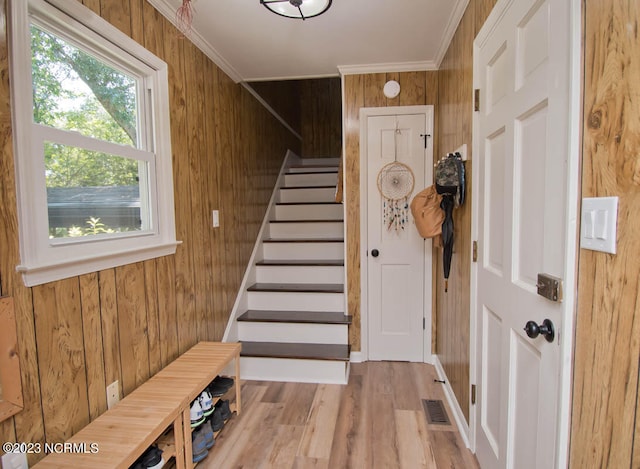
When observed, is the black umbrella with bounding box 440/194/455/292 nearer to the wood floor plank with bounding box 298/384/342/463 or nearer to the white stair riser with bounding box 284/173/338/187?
the wood floor plank with bounding box 298/384/342/463

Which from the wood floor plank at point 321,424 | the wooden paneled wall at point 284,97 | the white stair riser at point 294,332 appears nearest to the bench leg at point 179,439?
the wood floor plank at point 321,424

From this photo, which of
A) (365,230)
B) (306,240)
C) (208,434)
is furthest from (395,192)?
(208,434)

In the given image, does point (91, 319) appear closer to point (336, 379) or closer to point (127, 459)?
point (127, 459)

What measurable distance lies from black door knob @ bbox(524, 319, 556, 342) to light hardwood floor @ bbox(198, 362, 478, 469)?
43.7 inches

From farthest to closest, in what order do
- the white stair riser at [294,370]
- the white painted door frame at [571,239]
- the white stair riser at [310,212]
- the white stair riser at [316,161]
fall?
the white stair riser at [316,161], the white stair riser at [310,212], the white stair riser at [294,370], the white painted door frame at [571,239]

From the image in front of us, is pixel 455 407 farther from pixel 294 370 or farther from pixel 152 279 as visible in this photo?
pixel 152 279

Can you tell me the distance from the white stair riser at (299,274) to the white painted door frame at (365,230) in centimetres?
34

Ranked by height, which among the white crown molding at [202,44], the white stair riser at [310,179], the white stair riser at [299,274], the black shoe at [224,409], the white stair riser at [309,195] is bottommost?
the black shoe at [224,409]

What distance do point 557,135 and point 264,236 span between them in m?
3.01

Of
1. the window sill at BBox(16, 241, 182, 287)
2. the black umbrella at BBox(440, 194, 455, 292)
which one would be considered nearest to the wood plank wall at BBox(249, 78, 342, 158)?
the black umbrella at BBox(440, 194, 455, 292)

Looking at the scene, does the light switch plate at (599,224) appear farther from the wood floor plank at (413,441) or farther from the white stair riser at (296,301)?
the white stair riser at (296,301)

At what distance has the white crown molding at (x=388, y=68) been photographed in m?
2.72

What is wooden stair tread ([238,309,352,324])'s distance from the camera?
9.18ft

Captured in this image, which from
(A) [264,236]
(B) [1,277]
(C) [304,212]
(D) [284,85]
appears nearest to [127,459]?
(B) [1,277]
